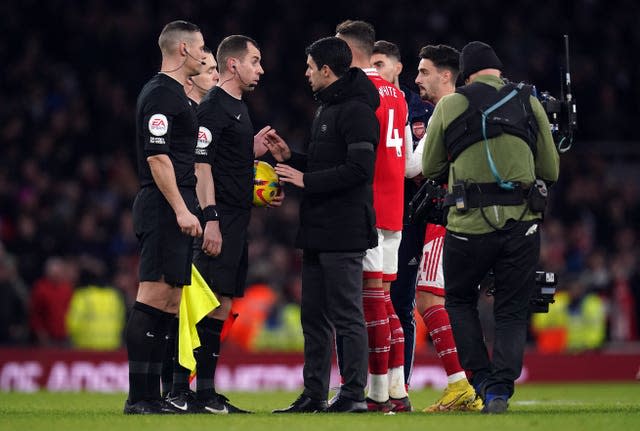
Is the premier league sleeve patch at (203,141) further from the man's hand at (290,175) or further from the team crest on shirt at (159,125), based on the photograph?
the team crest on shirt at (159,125)

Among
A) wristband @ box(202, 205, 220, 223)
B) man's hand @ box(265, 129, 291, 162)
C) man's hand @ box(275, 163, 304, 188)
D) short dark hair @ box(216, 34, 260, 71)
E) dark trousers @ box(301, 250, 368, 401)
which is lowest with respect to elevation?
dark trousers @ box(301, 250, 368, 401)

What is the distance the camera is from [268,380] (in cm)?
1630

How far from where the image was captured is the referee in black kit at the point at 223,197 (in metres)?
8.69

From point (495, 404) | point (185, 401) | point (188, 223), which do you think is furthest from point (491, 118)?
point (185, 401)

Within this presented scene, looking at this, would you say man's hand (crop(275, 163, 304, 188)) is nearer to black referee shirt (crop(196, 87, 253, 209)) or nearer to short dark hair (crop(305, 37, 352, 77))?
black referee shirt (crop(196, 87, 253, 209))

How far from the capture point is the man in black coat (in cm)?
841

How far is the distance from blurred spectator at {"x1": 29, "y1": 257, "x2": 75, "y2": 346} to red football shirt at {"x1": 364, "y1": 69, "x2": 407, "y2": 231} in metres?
8.96

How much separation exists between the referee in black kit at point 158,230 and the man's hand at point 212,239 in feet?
0.99

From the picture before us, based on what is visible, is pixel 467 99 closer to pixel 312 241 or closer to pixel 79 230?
pixel 312 241

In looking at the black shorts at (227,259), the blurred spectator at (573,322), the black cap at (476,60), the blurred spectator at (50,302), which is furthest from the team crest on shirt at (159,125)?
the blurred spectator at (573,322)

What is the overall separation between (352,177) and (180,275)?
129cm

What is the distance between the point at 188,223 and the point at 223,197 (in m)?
0.81

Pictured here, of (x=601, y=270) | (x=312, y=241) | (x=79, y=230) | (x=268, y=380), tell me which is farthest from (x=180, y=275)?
(x=601, y=270)

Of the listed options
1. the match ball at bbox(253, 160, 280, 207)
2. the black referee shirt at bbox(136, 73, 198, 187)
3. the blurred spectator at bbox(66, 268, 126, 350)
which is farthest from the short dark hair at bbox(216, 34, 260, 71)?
the blurred spectator at bbox(66, 268, 126, 350)
